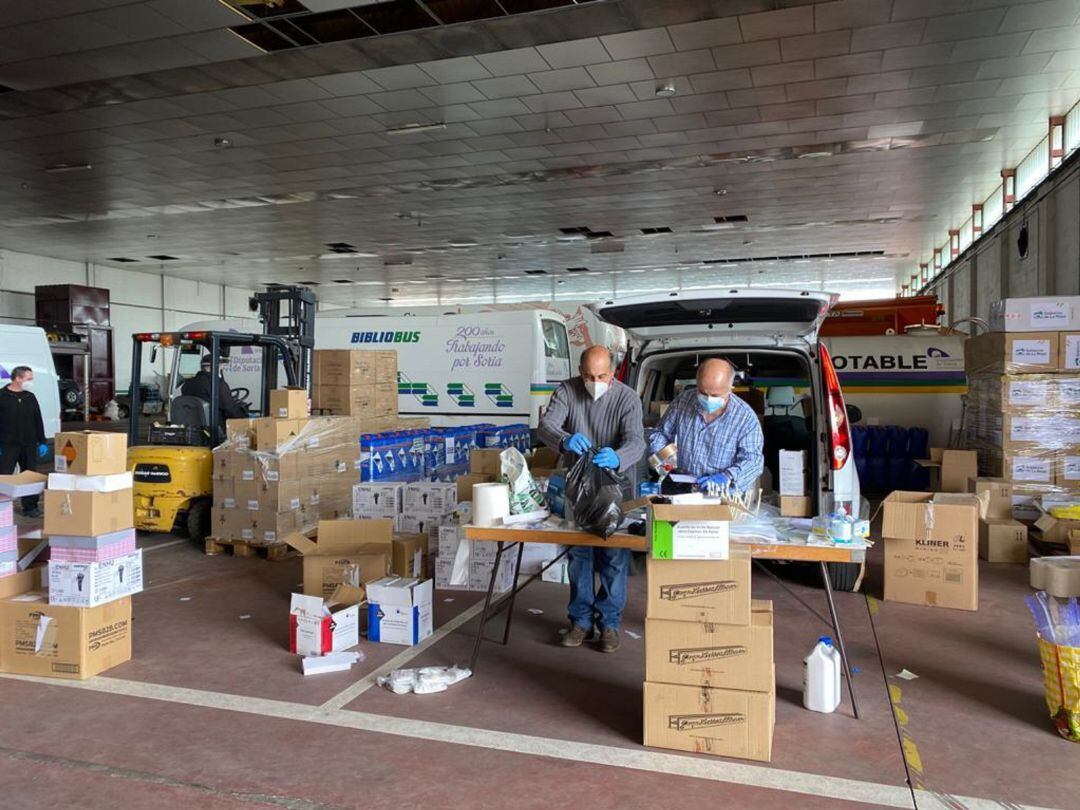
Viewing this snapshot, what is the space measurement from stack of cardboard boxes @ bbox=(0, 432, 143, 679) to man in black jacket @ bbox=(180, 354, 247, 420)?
328 cm

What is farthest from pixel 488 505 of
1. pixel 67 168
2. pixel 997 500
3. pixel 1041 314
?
pixel 67 168

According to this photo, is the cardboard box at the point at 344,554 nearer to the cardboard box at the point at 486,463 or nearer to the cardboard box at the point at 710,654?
the cardboard box at the point at 486,463

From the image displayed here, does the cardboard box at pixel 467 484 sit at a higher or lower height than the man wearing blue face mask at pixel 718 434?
lower

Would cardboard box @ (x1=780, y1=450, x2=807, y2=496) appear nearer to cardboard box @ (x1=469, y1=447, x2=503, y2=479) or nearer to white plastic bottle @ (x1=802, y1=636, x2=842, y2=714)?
white plastic bottle @ (x1=802, y1=636, x2=842, y2=714)

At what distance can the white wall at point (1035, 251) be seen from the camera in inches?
402

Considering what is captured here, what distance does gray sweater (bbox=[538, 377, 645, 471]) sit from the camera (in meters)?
4.24

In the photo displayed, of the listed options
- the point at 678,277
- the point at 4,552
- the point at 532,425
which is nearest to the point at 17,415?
the point at 4,552

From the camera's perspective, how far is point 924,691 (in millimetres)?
→ 3654

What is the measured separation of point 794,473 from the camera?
5.01 metres

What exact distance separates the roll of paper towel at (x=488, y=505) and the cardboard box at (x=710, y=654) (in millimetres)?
944

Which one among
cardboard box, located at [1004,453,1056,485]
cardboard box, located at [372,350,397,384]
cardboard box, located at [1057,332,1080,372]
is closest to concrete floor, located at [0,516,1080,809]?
cardboard box, located at [1004,453,1056,485]

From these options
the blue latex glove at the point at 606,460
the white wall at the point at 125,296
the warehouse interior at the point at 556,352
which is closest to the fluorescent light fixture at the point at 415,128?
the warehouse interior at the point at 556,352

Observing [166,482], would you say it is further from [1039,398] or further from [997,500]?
[1039,398]

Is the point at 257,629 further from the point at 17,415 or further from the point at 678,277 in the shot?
the point at 678,277
